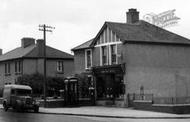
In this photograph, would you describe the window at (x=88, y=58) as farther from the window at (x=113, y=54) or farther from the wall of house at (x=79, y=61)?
the window at (x=113, y=54)

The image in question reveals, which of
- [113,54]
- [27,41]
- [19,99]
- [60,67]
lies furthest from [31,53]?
[19,99]

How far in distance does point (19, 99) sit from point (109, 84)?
10.1 metres

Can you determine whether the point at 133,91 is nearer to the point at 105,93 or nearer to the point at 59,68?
the point at 105,93

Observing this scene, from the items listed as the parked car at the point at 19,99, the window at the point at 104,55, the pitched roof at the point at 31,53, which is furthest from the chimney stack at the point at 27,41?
the parked car at the point at 19,99

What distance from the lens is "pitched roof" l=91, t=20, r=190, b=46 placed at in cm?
4409

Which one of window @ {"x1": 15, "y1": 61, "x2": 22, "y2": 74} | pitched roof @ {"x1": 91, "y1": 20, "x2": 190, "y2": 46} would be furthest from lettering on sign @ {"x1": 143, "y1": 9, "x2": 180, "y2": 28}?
window @ {"x1": 15, "y1": 61, "x2": 22, "y2": 74}

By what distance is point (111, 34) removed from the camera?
4488cm

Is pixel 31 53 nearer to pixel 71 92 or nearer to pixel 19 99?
pixel 71 92

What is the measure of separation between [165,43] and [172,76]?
141 inches

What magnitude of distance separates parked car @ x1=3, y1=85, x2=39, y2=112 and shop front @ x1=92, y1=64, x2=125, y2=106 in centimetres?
829

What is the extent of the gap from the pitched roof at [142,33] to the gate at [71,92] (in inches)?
216

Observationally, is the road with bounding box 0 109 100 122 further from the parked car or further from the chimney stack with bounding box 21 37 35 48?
the chimney stack with bounding box 21 37 35 48

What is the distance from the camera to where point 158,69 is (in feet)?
147

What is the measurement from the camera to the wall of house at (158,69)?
43.0 m
